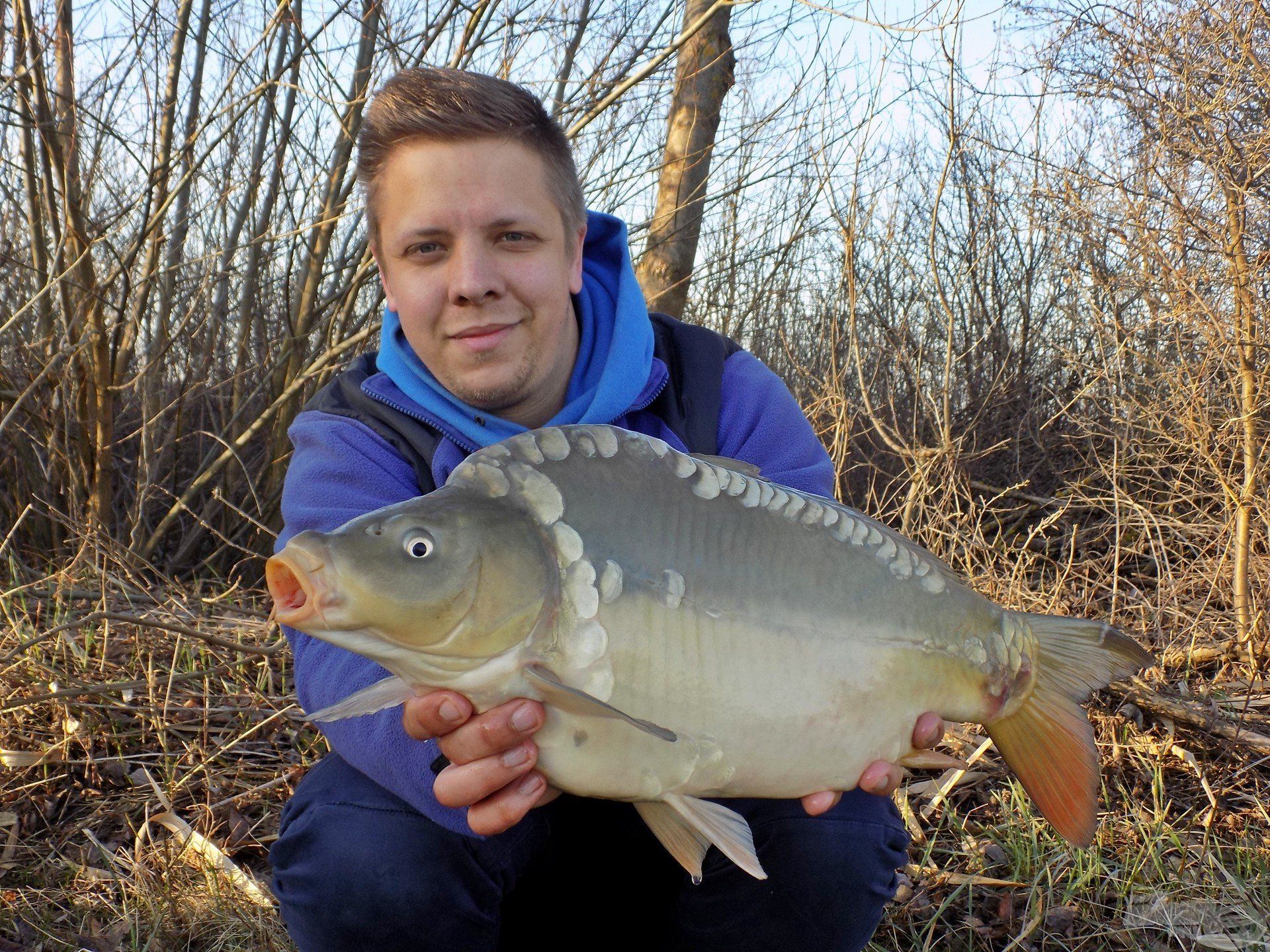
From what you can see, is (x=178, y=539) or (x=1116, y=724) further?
(x=178, y=539)

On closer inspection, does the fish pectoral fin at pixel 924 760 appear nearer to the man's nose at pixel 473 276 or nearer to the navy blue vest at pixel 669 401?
the navy blue vest at pixel 669 401

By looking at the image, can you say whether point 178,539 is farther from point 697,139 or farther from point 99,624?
point 697,139

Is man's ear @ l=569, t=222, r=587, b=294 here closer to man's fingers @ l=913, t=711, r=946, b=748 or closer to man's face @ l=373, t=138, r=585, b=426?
man's face @ l=373, t=138, r=585, b=426

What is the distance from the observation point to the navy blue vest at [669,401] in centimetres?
168

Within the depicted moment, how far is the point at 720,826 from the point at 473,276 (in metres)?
0.93

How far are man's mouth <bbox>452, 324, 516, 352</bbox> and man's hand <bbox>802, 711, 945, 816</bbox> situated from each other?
0.84 meters

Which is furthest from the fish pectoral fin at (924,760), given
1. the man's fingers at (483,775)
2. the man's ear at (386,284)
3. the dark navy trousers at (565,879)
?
the man's ear at (386,284)

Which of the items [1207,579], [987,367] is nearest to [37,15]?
[1207,579]

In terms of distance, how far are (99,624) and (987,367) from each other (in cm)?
425

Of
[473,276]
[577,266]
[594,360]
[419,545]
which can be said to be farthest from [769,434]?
[419,545]

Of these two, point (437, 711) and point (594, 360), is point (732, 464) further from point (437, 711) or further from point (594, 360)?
point (594, 360)

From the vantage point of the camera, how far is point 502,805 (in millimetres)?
1194

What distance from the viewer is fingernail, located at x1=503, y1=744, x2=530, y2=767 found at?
1122 millimetres

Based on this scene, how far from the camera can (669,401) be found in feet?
5.97
